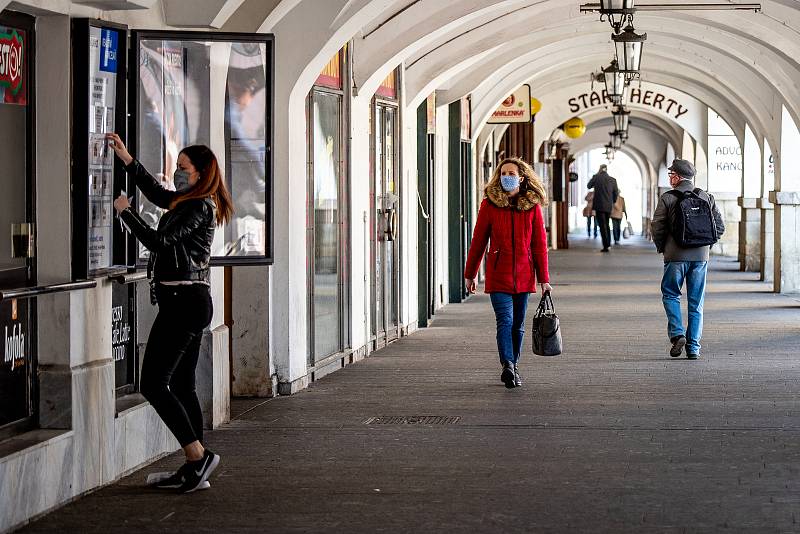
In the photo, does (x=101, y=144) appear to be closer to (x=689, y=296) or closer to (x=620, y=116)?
(x=689, y=296)

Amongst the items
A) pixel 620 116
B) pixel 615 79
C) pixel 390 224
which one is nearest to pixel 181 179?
pixel 390 224

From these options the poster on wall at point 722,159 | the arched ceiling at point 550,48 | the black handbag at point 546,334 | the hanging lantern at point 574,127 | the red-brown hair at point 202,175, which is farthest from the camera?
the hanging lantern at point 574,127

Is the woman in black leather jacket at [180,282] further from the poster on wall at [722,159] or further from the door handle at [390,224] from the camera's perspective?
the poster on wall at [722,159]

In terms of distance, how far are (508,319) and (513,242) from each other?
56 cm

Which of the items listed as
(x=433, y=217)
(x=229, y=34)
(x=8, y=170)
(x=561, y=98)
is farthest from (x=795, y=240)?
(x=8, y=170)

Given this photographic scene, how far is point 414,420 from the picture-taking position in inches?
352

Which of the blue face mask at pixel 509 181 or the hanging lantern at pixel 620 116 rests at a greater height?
the hanging lantern at pixel 620 116

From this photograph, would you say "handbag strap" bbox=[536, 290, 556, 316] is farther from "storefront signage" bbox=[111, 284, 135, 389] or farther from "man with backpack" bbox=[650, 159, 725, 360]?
"storefront signage" bbox=[111, 284, 135, 389]

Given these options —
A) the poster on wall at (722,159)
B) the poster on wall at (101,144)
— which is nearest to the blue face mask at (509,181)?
the poster on wall at (101,144)

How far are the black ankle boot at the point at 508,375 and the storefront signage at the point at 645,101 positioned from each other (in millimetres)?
22138

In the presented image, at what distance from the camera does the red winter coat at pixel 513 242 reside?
10.4 metres

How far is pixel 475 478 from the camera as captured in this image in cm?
698

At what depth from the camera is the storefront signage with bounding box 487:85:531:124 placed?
22.3 m

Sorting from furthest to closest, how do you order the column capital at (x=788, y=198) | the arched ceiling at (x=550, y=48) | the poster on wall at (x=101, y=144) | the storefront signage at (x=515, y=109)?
the storefront signage at (x=515, y=109) → the column capital at (x=788, y=198) → the arched ceiling at (x=550, y=48) → the poster on wall at (x=101, y=144)
